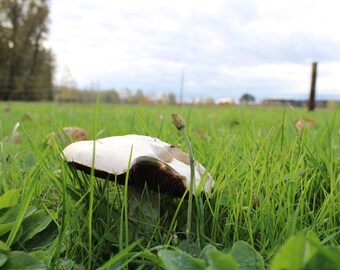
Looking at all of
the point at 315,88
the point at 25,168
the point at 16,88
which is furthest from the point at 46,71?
the point at 25,168

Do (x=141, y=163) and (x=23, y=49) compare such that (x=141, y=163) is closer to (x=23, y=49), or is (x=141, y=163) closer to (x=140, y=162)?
(x=140, y=162)

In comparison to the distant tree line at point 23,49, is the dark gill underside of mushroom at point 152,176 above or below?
below

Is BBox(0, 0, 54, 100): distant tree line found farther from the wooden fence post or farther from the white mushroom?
the white mushroom

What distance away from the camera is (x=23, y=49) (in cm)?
3142

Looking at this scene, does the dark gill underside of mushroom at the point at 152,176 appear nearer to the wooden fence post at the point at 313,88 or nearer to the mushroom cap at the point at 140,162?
the mushroom cap at the point at 140,162

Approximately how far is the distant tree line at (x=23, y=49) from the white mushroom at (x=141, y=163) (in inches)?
1194

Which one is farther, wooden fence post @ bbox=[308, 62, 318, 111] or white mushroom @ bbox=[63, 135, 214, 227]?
wooden fence post @ bbox=[308, 62, 318, 111]

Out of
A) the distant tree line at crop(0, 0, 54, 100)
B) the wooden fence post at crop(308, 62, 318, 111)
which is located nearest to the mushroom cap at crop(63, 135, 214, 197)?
the wooden fence post at crop(308, 62, 318, 111)

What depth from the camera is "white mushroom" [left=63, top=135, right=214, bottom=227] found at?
95cm

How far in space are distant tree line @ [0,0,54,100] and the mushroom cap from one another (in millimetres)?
30341

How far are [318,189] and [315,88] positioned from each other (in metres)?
10.2

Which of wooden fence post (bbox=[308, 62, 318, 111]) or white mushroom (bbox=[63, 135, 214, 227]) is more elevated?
wooden fence post (bbox=[308, 62, 318, 111])

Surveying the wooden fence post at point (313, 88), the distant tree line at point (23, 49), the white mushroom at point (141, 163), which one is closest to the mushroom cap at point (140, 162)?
the white mushroom at point (141, 163)

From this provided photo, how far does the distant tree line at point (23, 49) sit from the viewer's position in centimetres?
3027
